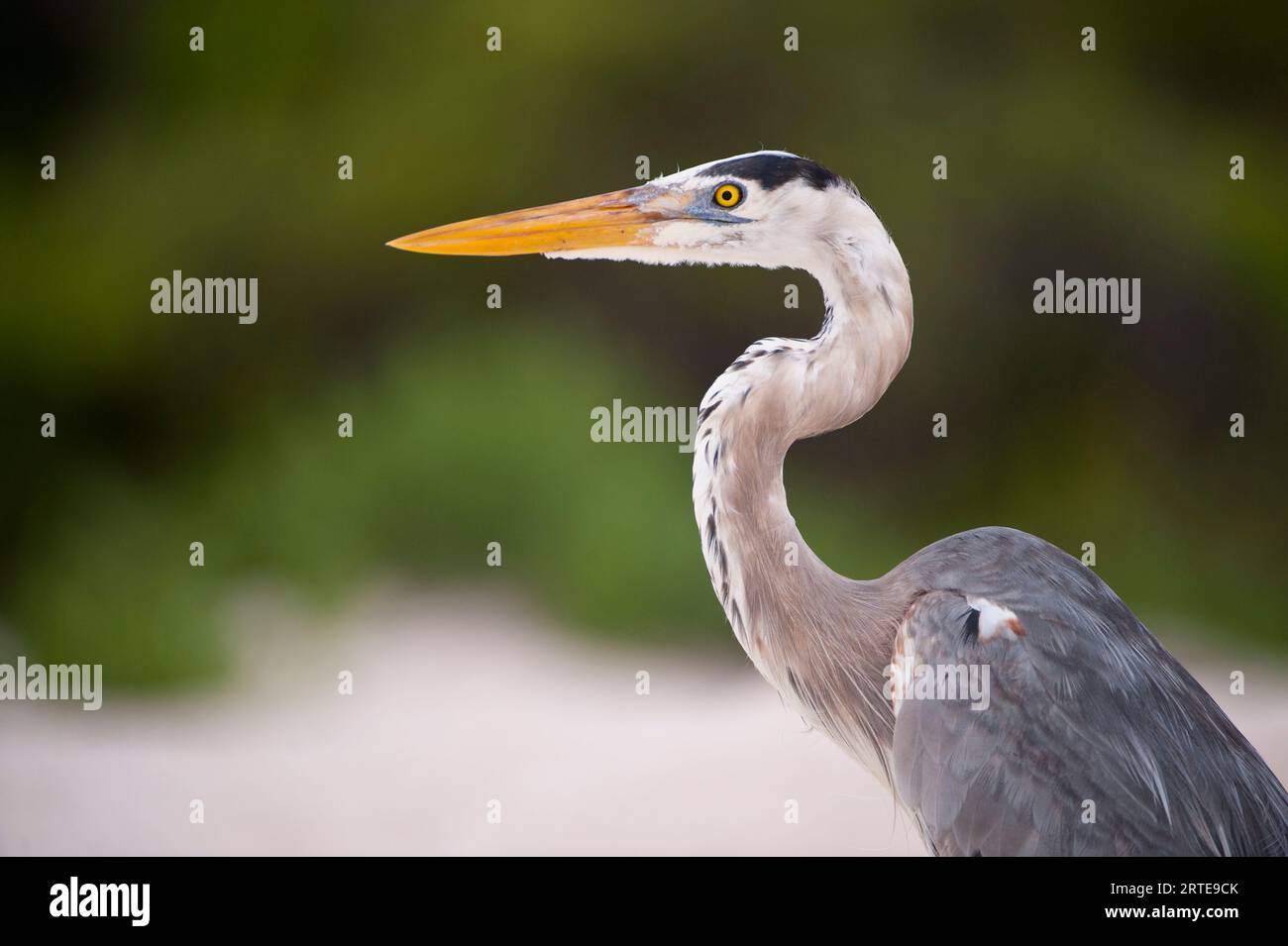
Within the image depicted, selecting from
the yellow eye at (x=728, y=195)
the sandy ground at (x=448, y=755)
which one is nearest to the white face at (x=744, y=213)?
the yellow eye at (x=728, y=195)

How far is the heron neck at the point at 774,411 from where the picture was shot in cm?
201

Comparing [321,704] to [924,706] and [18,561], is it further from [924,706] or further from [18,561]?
[924,706]

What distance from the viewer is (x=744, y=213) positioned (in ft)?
7.12

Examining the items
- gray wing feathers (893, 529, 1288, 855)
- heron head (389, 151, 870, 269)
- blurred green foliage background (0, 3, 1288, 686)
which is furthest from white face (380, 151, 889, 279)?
blurred green foliage background (0, 3, 1288, 686)

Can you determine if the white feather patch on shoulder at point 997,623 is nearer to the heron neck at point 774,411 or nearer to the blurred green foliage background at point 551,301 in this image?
the heron neck at point 774,411

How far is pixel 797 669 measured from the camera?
2.09 metres

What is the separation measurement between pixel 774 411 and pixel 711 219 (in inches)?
16.9

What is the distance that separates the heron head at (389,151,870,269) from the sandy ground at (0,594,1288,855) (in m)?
1.53

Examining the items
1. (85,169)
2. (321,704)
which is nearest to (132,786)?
(321,704)

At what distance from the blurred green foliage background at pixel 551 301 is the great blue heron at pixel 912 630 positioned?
1577mm

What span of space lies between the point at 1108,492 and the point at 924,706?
2.09 meters

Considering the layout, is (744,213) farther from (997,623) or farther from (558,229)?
(997,623)

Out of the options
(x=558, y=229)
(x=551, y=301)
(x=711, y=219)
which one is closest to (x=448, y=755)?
(x=551, y=301)

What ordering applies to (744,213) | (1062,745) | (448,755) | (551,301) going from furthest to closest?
(551,301) < (448,755) < (744,213) < (1062,745)
